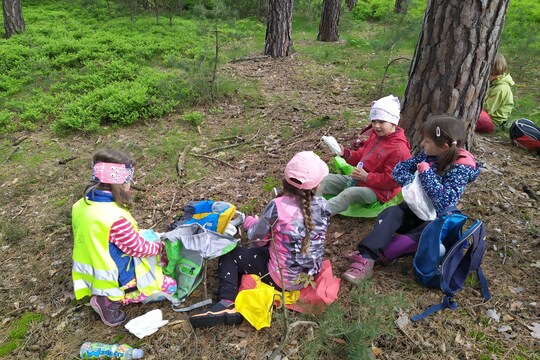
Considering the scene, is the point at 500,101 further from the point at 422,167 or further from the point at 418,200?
the point at 418,200

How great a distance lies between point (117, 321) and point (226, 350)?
97 centimetres

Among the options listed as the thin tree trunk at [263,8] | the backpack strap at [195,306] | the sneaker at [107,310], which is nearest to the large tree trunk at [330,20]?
the thin tree trunk at [263,8]

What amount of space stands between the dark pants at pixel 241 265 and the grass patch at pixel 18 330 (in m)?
1.64

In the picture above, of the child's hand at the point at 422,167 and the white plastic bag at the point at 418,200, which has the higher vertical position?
the child's hand at the point at 422,167

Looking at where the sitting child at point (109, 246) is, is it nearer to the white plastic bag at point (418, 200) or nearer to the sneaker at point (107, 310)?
the sneaker at point (107, 310)

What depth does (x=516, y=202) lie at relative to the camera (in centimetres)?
404

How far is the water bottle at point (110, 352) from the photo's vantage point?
2.68 metres

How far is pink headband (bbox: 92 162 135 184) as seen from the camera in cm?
282

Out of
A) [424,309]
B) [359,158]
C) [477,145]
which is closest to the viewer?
[424,309]

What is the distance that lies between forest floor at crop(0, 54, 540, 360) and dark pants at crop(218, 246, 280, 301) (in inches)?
11.9

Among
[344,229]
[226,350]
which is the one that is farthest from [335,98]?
[226,350]

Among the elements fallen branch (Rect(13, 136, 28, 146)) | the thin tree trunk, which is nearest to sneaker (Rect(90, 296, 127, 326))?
fallen branch (Rect(13, 136, 28, 146))

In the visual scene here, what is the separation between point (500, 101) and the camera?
6027mm

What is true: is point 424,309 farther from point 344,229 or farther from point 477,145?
point 477,145
